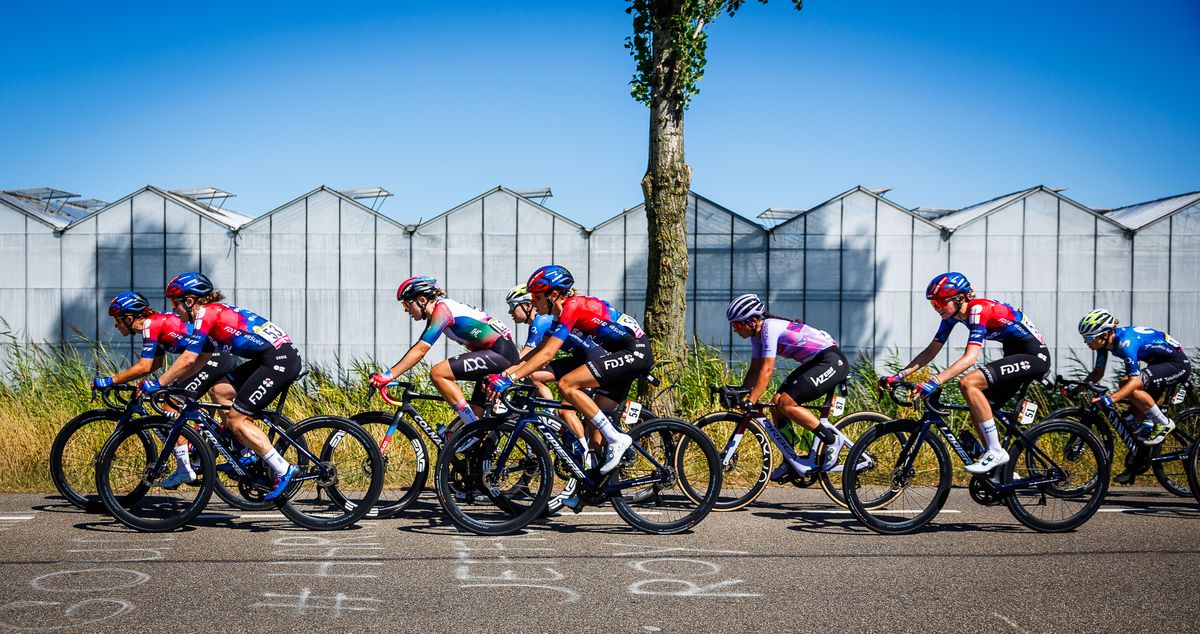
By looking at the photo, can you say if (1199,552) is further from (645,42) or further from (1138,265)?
(1138,265)

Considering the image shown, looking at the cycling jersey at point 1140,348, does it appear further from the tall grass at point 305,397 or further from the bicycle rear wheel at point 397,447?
the bicycle rear wheel at point 397,447

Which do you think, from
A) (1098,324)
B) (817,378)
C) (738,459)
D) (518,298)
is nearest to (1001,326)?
(817,378)

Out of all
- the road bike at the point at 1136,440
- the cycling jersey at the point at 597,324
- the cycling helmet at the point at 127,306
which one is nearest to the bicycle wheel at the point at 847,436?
the road bike at the point at 1136,440

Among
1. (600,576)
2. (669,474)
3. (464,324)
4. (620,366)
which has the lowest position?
(600,576)

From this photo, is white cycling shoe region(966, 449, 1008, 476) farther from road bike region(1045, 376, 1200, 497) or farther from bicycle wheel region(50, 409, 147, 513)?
bicycle wheel region(50, 409, 147, 513)

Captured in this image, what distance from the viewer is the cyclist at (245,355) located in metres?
6.44

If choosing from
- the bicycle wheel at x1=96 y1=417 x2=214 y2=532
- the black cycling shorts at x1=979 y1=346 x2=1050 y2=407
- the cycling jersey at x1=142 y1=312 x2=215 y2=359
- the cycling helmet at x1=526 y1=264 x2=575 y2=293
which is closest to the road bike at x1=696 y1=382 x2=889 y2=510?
the black cycling shorts at x1=979 y1=346 x2=1050 y2=407

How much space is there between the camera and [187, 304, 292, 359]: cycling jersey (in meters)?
6.54

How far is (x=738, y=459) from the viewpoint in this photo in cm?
776

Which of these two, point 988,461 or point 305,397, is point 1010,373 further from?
point 305,397

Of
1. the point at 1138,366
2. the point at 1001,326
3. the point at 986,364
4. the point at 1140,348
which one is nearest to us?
the point at 986,364

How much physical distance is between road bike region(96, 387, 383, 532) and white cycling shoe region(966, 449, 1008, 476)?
418cm

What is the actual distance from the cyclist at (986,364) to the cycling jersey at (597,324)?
1.93 m

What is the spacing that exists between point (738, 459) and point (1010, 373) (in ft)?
7.27
